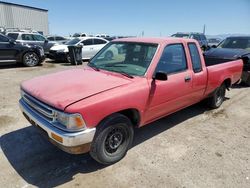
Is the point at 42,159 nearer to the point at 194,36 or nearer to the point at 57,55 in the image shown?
the point at 57,55

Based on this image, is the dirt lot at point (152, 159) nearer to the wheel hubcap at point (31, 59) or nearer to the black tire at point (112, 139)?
the black tire at point (112, 139)

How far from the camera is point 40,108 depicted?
314 centimetres

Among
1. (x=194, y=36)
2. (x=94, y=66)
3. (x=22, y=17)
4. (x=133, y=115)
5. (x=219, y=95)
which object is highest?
(x=22, y=17)

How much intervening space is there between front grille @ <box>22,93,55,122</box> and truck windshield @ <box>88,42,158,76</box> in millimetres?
1333

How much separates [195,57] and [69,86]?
266 centimetres

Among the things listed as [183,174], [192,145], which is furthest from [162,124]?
[183,174]

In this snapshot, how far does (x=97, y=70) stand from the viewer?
4.10 m

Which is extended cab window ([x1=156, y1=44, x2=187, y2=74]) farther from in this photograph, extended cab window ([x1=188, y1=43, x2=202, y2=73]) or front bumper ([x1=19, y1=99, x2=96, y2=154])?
front bumper ([x1=19, y1=99, x2=96, y2=154])

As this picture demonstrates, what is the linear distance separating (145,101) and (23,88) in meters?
1.90

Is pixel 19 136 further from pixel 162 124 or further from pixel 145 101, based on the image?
pixel 162 124

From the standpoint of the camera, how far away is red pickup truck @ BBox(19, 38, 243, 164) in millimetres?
2854

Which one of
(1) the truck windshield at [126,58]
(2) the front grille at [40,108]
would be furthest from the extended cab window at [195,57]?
(2) the front grille at [40,108]

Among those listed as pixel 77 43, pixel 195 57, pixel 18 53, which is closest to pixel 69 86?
pixel 195 57

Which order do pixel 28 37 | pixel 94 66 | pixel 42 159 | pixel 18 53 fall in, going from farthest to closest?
pixel 28 37
pixel 18 53
pixel 94 66
pixel 42 159
